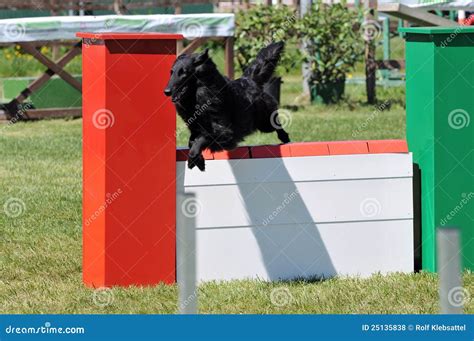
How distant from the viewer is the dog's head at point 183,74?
540 centimetres

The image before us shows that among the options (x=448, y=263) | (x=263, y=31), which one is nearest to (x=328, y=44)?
(x=263, y=31)

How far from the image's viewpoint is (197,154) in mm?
5512

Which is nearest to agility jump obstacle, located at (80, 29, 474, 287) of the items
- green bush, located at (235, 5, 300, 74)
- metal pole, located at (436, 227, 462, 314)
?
metal pole, located at (436, 227, 462, 314)

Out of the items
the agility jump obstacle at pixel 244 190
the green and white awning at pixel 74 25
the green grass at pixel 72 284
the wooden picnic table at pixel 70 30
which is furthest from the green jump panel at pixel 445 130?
the green and white awning at pixel 74 25

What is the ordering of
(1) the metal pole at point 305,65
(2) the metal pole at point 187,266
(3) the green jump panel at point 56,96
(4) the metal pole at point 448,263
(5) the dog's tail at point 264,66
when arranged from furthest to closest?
(1) the metal pole at point 305,65, (3) the green jump panel at point 56,96, (5) the dog's tail at point 264,66, (2) the metal pole at point 187,266, (4) the metal pole at point 448,263

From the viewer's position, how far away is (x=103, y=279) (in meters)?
5.55

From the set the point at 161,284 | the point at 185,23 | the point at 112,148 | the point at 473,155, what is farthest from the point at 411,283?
the point at 185,23

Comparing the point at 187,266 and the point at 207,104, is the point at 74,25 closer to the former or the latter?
the point at 207,104

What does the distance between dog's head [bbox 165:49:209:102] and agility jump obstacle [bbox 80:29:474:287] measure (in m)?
0.08

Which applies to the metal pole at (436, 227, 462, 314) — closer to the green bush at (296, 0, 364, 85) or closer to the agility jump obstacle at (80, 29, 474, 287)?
the agility jump obstacle at (80, 29, 474, 287)

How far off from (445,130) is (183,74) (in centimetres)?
158

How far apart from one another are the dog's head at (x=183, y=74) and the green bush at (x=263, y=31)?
29.7 ft

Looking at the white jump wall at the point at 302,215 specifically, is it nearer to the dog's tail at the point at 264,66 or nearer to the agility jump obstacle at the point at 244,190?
the agility jump obstacle at the point at 244,190

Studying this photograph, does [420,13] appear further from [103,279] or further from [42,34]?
[103,279]
